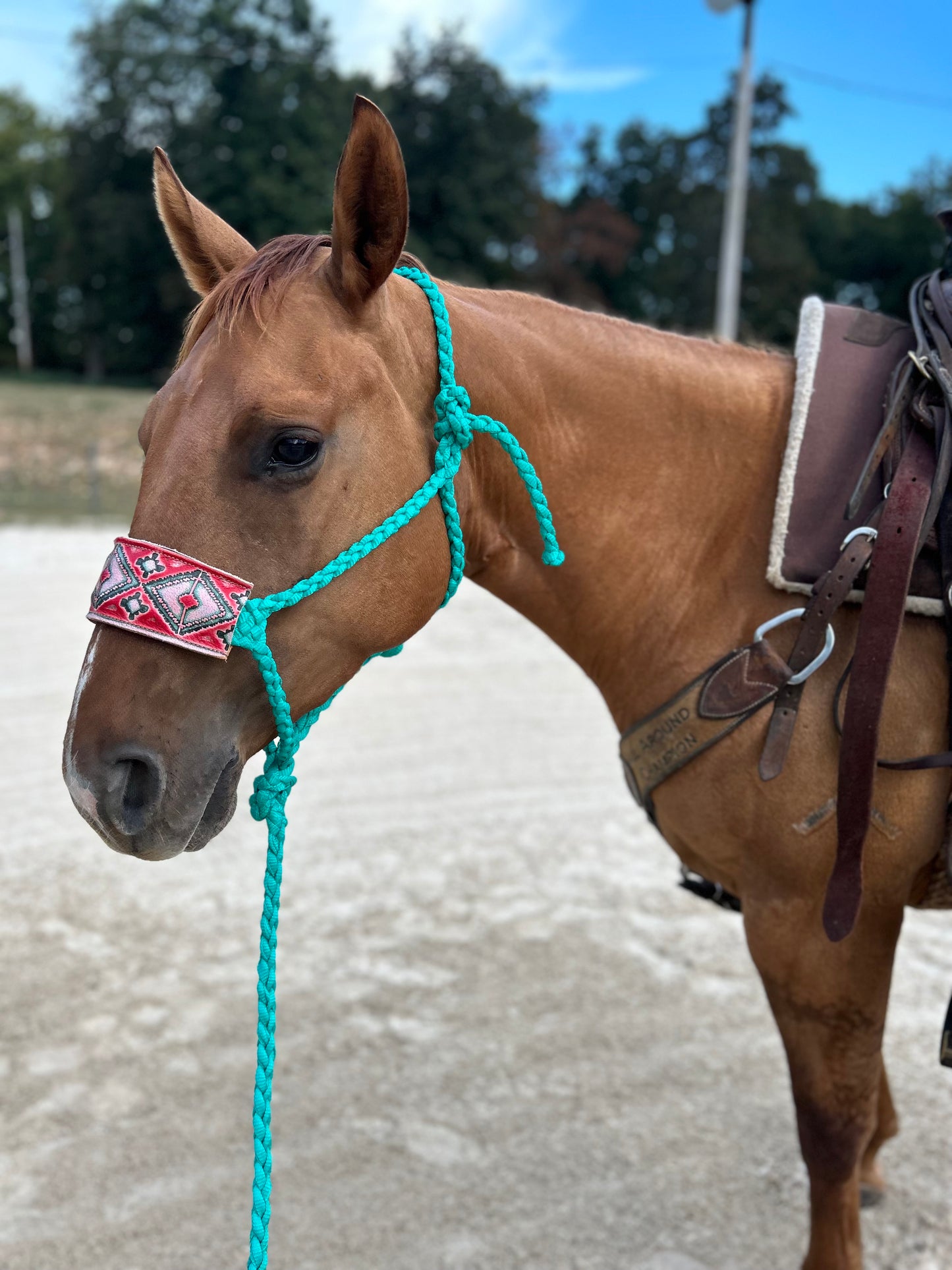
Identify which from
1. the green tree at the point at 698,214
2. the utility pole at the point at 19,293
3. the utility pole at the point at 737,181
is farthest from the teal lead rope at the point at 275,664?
the utility pole at the point at 19,293

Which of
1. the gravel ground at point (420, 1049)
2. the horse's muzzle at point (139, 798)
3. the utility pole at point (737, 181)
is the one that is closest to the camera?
the horse's muzzle at point (139, 798)

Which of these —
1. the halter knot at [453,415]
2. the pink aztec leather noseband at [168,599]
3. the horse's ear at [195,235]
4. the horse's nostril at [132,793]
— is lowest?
the horse's nostril at [132,793]

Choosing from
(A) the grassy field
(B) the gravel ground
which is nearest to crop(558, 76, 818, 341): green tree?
(A) the grassy field

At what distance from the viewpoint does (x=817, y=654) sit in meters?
1.73

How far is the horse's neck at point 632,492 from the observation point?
188cm

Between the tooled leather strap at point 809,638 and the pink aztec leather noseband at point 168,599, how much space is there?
97 centimetres

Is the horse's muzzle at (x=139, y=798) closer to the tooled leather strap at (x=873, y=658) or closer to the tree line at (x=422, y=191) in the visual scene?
the tooled leather strap at (x=873, y=658)

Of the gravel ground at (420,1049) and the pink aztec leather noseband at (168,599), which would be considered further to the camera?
the gravel ground at (420,1049)

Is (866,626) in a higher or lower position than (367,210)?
lower

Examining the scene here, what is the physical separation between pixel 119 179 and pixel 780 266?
2615 centimetres

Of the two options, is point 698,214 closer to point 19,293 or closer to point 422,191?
point 422,191

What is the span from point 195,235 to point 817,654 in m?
1.39

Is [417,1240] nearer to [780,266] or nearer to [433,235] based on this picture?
[433,235]

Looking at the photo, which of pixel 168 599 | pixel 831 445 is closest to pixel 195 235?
pixel 168 599
